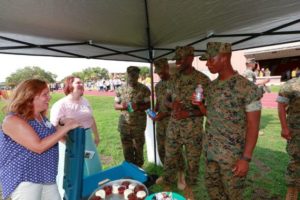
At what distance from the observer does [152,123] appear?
4.84m

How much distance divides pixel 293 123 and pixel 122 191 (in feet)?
7.53

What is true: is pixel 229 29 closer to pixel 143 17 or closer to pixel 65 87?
pixel 143 17

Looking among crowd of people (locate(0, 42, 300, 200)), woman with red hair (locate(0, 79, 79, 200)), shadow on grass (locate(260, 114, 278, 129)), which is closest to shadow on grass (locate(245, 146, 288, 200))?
crowd of people (locate(0, 42, 300, 200))

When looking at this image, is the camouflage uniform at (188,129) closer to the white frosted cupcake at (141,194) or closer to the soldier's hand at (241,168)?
the soldier's hand at (241,168)

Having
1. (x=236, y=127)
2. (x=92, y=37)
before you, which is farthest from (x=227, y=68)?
(x=92, y=37)

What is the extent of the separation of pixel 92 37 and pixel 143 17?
1.00 metres

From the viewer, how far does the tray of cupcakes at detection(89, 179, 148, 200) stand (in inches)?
87.4

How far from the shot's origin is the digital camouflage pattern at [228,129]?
2213 millimetres

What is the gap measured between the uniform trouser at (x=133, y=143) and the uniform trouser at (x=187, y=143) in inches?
Answer: 41.9

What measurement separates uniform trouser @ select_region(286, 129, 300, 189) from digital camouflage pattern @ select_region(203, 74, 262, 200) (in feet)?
3.72

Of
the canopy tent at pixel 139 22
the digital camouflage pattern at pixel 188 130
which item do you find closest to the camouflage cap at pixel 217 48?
the canopy tent at pixel 139 22

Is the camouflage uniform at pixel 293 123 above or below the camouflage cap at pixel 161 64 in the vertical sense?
below

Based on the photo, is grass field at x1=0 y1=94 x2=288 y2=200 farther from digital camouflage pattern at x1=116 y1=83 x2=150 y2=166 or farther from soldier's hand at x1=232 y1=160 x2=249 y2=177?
soldier's hand at x1=232 y1=160 x2=249 y2=177

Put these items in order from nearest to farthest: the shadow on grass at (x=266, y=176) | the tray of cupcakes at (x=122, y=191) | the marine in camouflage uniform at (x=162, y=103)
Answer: the tray of cupcakes at (x=122, y=191) → the shadow on grass at (x=266, y=176) → the marine in camouflage uniform at (x=162, y=103)
